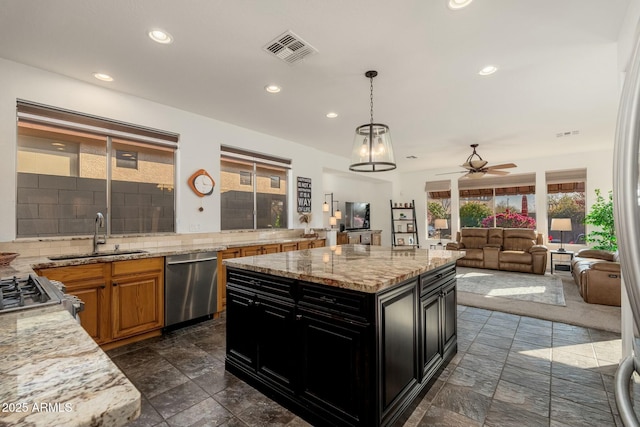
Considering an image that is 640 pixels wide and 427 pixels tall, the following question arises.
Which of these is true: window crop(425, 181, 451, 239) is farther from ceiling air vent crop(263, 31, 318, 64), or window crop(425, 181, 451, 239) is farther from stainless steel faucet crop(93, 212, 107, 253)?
stainless steel faucet crop(93, 212, 107, 253)

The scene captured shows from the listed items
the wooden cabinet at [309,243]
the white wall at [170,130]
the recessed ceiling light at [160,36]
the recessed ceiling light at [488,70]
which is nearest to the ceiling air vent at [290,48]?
the recessed ceiling light at [160,36]

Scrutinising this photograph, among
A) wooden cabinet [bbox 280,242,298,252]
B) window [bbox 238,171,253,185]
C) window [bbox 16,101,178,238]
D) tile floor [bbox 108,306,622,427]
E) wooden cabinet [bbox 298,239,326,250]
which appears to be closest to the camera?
tile floor [bbox 108,306,622,427]

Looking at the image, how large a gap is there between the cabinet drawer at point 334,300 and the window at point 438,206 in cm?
765

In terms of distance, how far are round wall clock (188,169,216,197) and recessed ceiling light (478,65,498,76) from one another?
3.54 meters

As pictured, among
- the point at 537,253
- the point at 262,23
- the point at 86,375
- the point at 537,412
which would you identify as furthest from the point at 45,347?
the point at 537,253

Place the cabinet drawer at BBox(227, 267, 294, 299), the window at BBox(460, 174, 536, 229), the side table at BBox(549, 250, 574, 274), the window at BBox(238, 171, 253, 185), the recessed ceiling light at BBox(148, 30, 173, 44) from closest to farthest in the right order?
the cabinet drawer at BBox(227, 267, 294, 299) → the recessed ceiling light at BBox(148, 30, 173, 44) → the window at BBox(238, 171, 253, 185) → the side table at BBox(549, 250, 574, 274) → the window at BBox(460, 174, 536, 229)

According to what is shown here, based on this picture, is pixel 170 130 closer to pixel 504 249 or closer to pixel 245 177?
pixel 245 177

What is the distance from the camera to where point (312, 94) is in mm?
3434

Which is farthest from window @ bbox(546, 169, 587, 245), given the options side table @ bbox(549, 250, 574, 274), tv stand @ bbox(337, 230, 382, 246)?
tv stand @ bbox(337, 230, 382, 246)

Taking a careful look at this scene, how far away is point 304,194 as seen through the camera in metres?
5.70

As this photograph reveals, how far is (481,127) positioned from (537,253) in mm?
3192

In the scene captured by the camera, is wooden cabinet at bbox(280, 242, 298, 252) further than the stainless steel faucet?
Yes

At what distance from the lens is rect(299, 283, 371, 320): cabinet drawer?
5.32ft

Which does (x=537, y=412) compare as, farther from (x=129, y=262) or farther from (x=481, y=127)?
(x=481, y=127)
